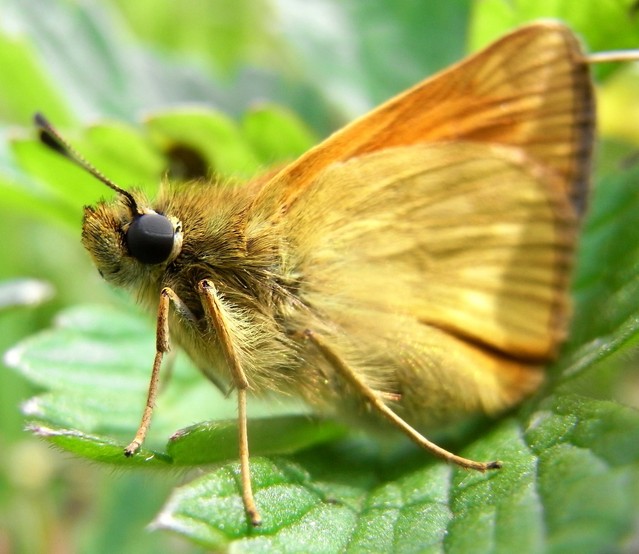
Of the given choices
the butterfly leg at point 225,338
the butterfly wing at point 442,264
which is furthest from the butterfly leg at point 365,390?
the butterfly leg at point 225,338

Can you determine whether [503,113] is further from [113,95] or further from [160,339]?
[113,95]

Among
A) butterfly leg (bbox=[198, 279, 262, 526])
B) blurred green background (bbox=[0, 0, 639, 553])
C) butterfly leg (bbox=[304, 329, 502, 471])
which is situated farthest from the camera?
blurred green background (bbox=[0, 0, 639, 553])

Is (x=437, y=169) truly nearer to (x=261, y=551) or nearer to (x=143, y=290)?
(x=143, y=290)

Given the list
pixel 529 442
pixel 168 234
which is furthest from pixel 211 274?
pixel 529 442

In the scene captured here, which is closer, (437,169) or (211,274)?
(211,274)

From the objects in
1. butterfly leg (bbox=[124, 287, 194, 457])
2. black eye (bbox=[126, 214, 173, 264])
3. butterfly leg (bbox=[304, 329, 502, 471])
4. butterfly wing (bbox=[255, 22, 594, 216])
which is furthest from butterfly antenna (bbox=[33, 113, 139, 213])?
butterfly leg (bbox=[304, 329, 502, 471])

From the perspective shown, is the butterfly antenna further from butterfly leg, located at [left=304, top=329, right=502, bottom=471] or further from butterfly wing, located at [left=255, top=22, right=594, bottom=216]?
butterfly leg, located at [left=304, top=329, right=502, bottom=471]
